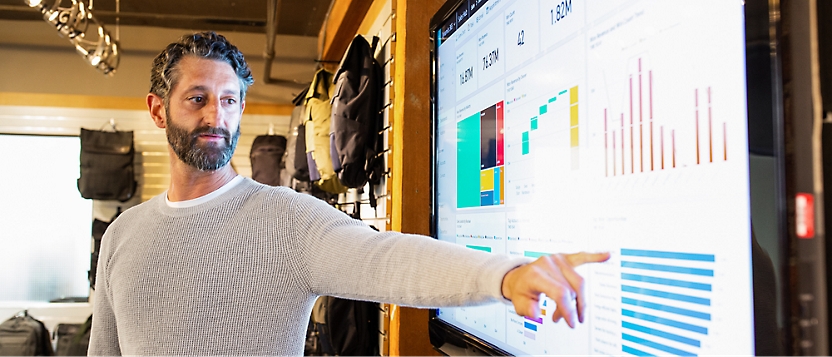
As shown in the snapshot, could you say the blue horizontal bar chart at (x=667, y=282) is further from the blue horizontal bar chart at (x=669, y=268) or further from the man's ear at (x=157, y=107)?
the man's ear at (x=157, y=107)

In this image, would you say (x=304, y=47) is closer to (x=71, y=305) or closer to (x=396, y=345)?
(x=71, y=305)

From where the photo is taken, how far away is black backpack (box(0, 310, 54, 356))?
4.54 metres

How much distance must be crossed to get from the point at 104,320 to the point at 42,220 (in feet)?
13.1

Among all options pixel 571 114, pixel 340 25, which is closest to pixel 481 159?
pixel 571 114

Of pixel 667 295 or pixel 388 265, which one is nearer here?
pixel 667 295

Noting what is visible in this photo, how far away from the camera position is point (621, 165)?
Answer: 89cm

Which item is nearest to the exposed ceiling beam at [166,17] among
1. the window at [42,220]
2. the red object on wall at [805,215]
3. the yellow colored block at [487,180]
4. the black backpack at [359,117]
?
the window at [42,220]

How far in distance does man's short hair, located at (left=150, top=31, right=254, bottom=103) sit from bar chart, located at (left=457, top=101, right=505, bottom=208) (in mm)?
642

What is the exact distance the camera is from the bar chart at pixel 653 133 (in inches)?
28.4

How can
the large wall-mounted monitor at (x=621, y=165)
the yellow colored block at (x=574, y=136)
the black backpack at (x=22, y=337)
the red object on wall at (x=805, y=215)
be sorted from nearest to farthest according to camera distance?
the red object on wall at (x=805, y=215) < the large wall-mounted monitor at (x=621, y=165) < the yellow colored block at (x=574, y=136) < the black backpack at (x=22, y=337)

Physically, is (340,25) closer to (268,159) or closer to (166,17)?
(268,159)

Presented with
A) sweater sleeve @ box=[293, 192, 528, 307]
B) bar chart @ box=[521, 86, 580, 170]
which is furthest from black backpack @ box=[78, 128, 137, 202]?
bar chart @ box=[521, 86, 580, 170]

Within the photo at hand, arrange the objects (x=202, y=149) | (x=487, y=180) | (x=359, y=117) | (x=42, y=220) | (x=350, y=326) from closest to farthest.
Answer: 1. (x=487, y=180)
2. (x=202, y=149)
3. (x=359, y=117)
4. (x=350, y=326)
5. (x=42, y=220)

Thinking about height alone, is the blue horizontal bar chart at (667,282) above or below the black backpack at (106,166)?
below
